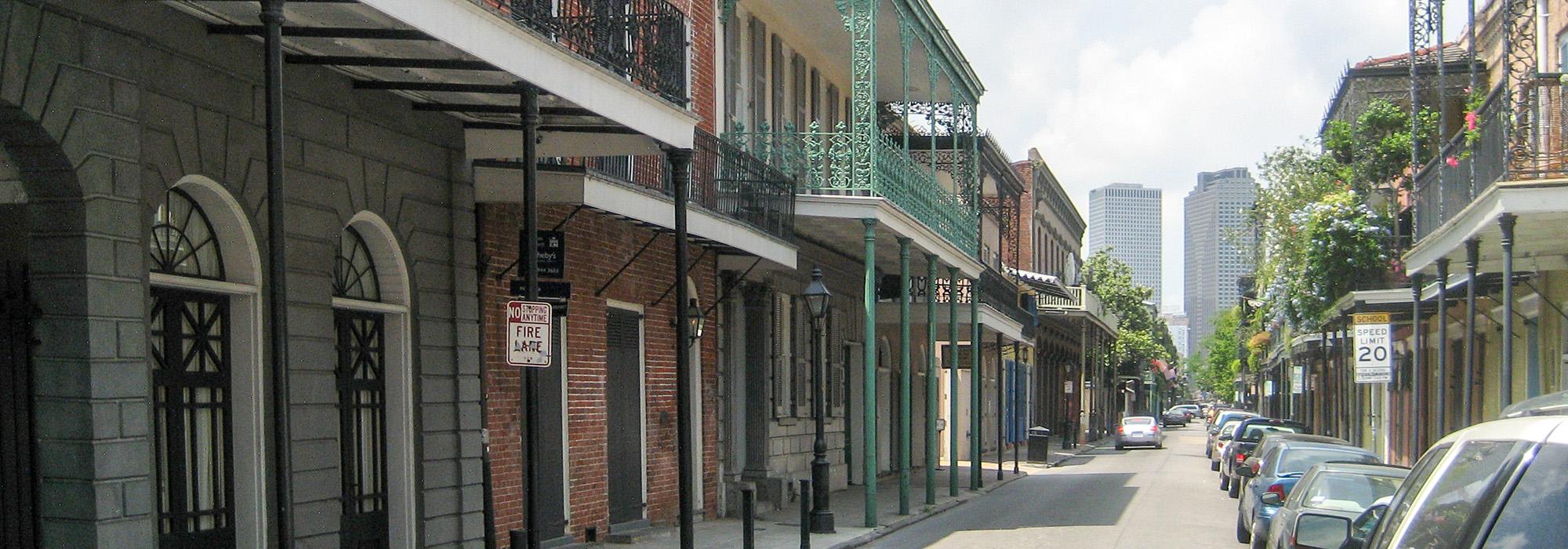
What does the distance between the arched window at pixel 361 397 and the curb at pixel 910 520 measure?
6707 millimetres

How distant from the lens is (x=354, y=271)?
1212 cm

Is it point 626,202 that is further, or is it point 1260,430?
point 1260,430

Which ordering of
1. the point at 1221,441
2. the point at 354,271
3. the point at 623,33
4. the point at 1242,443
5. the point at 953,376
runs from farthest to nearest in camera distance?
the point at 1221,441, the point at 1242,443, the point at 953,376, the point at 623,33, the point at 354,271

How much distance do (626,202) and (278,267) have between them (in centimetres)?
806

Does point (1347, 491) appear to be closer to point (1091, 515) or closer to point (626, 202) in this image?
point (626, 202)

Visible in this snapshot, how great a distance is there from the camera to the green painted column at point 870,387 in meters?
20.5

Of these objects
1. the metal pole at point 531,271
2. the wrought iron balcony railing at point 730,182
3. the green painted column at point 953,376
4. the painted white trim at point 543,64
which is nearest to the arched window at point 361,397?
the metal pole at point 531,271

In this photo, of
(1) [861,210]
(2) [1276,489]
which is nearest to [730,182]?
(1) [861,210]

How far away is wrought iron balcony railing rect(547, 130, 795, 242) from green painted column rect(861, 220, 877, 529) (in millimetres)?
1045

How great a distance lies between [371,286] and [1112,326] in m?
58.3

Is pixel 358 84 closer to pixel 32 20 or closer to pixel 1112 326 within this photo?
pixel 32 20

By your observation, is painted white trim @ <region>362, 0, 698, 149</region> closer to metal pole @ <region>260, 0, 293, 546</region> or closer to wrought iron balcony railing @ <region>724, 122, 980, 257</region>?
metal pole @ <region>260, 0, 293, 546</region>

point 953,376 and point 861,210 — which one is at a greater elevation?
point 861,210

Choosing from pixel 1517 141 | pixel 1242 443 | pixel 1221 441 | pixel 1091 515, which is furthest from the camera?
pixel 1221 441
